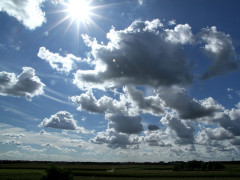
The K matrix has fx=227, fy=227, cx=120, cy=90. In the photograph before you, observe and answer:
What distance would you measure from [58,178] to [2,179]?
36.2 m

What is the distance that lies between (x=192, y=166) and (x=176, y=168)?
24247 mm

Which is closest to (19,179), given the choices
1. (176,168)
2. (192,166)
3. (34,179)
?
(34,179)

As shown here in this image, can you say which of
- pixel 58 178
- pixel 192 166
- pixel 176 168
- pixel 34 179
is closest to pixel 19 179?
pixel 34 179

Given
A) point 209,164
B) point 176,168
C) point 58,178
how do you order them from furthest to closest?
point 209,164 < point 176,168 < point 58,178

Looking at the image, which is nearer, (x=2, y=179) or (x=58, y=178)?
(x=58, y=178)

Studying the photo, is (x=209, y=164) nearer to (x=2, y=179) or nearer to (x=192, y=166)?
(x=192, y=166)

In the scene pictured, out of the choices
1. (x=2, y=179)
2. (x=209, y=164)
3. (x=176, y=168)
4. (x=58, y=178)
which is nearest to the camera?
(x=58, y=178)

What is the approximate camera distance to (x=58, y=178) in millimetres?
36781

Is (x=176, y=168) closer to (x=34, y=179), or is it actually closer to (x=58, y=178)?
(x=34, y=179)

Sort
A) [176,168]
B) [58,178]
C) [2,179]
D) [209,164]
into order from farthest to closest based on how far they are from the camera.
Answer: [209,164] < [176,168] < [2,179] < [58,178]

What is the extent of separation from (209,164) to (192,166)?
38.7ft

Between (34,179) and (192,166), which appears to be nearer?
(34,179)

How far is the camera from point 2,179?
6306 cm

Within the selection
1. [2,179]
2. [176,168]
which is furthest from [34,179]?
[176,168]
